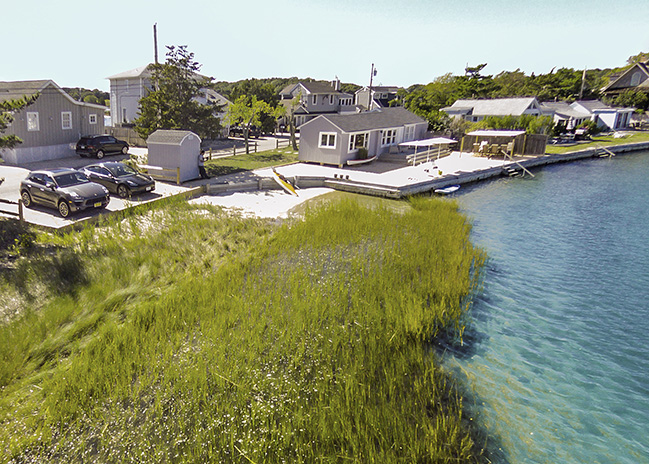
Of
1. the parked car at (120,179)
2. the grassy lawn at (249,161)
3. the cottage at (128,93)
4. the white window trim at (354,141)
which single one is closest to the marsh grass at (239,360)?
the parked car at (120,179)

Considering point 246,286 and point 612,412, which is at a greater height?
point 246,286

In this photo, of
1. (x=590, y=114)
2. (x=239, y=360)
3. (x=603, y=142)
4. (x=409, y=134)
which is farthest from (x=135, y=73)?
(x=590, y=114)

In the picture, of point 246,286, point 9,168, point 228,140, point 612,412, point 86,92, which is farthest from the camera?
point 86,92

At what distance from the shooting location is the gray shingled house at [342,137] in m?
29.8

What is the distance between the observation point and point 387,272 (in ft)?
37.5

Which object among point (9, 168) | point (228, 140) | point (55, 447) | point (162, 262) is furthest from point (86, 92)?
point (55, 447)

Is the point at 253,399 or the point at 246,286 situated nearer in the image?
the point at 253,399

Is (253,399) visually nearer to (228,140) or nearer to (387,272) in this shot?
(387,272)

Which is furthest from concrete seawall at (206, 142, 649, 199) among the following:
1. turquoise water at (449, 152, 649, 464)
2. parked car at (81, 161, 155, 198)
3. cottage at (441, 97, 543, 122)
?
cottage at (441, 97, 543, 122)

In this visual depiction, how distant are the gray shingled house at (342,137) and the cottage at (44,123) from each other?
58.8 feet

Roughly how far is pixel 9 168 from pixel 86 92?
96.0 meters

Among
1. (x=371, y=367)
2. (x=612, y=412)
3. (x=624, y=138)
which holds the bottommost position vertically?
(x=612, y=412)

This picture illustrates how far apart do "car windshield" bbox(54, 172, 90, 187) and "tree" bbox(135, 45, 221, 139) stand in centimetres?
898

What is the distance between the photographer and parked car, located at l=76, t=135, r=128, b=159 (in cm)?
2894
